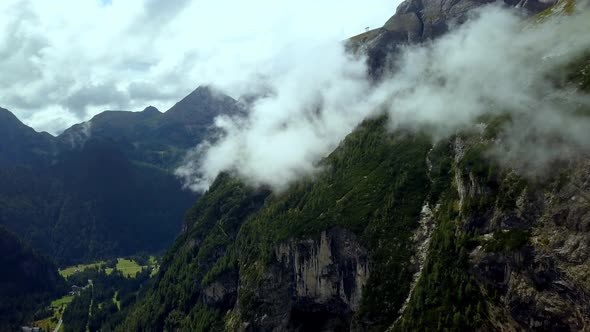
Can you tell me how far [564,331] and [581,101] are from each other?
7954 cm

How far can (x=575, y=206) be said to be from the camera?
155 meters

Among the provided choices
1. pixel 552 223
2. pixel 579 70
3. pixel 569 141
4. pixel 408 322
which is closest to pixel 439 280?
pixel 408 322

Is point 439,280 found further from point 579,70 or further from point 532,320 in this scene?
point 579,70

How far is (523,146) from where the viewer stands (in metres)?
184

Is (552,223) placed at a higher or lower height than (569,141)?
lower

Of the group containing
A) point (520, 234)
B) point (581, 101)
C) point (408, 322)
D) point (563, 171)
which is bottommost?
point (408, 322)

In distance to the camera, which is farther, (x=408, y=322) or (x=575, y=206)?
(x=408, y=322)

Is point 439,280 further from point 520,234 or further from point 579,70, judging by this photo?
point 579,70

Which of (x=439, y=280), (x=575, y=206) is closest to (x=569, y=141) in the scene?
(x=575, y=206)

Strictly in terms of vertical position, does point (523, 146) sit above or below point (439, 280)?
above

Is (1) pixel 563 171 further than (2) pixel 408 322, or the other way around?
(2) pixel 408 322

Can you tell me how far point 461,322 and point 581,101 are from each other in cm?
8845

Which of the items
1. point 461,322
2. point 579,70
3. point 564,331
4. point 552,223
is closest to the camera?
point 564,331

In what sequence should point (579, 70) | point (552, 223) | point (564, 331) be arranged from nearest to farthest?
point (564, 331)
point (552, 223)
point (579, 70)
